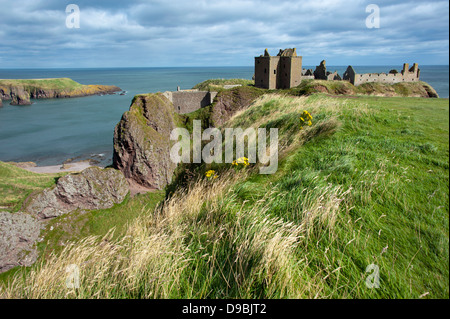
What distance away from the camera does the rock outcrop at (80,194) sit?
19.9 m

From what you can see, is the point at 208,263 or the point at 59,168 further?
the point at 59,168

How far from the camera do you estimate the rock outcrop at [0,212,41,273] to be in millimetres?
15266

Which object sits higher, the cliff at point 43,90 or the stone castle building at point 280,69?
the cliff at point 43,90

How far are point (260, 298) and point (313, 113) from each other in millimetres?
7065

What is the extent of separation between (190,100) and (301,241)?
38.1 metres

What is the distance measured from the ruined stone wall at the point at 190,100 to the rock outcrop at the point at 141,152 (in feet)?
31.0

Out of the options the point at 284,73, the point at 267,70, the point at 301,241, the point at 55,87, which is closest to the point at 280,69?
the point at 284,73

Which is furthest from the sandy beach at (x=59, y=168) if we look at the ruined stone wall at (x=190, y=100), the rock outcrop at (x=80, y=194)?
the ruined stone wall at (x=190, y=100)

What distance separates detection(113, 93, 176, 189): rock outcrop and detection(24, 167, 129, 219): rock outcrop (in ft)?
7.42

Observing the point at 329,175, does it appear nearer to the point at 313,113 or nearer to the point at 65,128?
the point at 313,113

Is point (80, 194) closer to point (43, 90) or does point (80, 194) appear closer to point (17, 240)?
point (17, 240)

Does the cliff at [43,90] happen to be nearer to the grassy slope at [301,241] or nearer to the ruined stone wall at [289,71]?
the ruined stone wall at [289,71]

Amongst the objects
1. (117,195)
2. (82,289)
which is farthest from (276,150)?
(117,195)

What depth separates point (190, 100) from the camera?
39.4 metres
